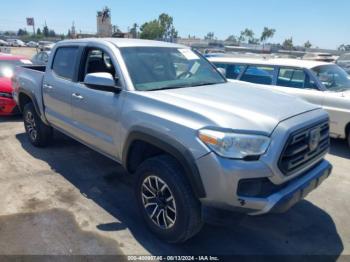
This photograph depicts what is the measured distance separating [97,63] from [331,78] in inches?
180

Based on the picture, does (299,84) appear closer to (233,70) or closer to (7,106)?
(233,70)

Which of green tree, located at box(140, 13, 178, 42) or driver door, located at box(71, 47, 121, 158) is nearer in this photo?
driver door, located at box(71, 47, 121, 158)

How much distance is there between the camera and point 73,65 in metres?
4.39

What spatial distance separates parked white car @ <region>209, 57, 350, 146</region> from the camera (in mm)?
5809

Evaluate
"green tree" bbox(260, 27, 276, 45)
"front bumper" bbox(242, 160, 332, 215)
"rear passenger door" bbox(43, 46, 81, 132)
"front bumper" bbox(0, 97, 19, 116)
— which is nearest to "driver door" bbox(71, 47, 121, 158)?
"rear passenger door" bbox(43, 46, 81, 132)

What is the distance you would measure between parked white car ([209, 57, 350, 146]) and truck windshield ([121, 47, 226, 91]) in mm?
1760

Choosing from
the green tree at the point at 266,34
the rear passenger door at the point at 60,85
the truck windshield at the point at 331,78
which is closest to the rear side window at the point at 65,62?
the rear passenger door at the point at 60,85

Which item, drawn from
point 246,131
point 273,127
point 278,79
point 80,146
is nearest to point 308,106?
point 273,127

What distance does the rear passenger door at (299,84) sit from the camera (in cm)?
606

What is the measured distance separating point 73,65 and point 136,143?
1.75 m

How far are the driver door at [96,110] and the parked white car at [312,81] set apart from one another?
2513 mm

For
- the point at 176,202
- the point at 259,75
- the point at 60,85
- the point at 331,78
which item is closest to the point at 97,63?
the point at 60,85

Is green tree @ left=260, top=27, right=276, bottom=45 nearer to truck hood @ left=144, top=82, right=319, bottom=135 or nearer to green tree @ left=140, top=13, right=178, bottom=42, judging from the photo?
green tree @ left=140, top=13, right=178, bottom=42

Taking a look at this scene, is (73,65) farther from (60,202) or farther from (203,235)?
(203,235)
